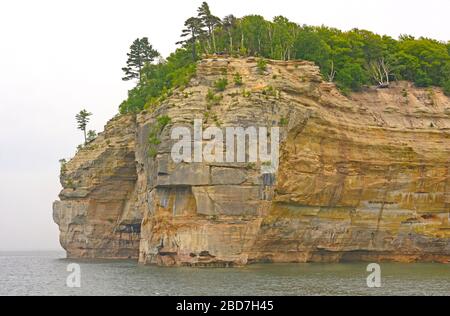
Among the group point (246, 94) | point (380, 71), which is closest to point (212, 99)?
point (246, 94)

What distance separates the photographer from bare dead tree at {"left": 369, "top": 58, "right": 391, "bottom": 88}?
255ft

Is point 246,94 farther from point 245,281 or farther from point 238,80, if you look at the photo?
point 245,281

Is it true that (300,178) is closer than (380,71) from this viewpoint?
Yes

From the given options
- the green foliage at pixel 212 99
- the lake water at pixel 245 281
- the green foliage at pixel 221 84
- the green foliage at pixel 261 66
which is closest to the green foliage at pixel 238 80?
the green foliage at pixel 221 84

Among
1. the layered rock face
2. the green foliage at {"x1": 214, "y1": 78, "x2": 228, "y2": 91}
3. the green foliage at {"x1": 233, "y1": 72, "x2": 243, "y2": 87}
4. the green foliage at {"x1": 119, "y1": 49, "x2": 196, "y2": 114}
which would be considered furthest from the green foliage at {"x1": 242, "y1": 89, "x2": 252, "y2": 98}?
the green foliage at {"x1": 119, "y1": 49, "x2": 196, "y2": 114}

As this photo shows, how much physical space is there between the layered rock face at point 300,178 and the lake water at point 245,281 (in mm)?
2802

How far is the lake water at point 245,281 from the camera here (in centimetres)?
4381

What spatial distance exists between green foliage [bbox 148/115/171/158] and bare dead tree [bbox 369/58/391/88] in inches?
1071

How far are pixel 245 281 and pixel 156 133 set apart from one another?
20.0m

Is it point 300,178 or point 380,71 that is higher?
point 380,71

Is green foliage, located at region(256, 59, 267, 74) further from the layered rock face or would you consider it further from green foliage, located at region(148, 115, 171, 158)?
green foliage, located at region(148, 115, 171, 158)

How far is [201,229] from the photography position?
189 feet

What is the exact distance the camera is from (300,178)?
61.7m
